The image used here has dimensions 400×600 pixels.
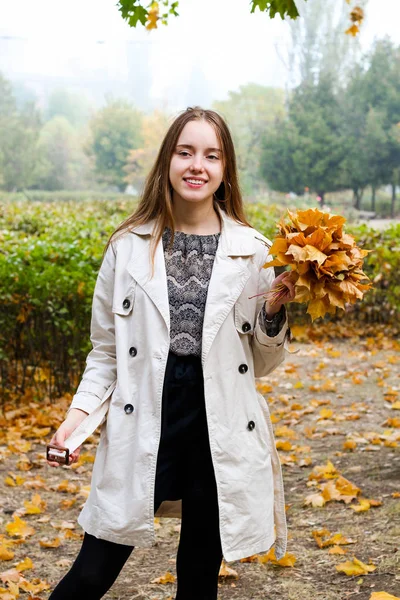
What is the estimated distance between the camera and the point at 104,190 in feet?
158

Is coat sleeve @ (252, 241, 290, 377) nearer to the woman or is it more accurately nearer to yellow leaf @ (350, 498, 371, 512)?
the woman

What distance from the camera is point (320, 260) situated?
1.73 metres

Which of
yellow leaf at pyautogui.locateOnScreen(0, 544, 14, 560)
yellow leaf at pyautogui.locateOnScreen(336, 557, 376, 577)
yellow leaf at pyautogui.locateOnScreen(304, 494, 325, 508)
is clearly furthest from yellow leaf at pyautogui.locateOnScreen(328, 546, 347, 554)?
yellow leaf at pyautogui.locateOnScreen(0, 544, 14, 560)

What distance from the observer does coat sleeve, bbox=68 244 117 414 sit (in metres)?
1.98

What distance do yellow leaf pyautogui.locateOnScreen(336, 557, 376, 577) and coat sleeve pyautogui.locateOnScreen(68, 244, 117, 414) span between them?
1473 mm

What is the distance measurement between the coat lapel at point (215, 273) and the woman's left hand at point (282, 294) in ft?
0.33

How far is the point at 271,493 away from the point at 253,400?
0.25 meters

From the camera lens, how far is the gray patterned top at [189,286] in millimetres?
1938

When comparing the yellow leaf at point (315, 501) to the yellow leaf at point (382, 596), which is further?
the yellow leaf at point (315, 501)

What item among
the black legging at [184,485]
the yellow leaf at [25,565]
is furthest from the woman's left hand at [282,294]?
the yellow leaf at [25,565]

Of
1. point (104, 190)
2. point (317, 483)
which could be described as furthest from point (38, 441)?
point (104, 190)

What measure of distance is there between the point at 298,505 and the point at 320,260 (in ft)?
7.58

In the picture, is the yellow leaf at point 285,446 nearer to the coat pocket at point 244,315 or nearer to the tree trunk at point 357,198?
the coat pocket at point 244,315

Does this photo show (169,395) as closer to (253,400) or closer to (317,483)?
(253,400)
